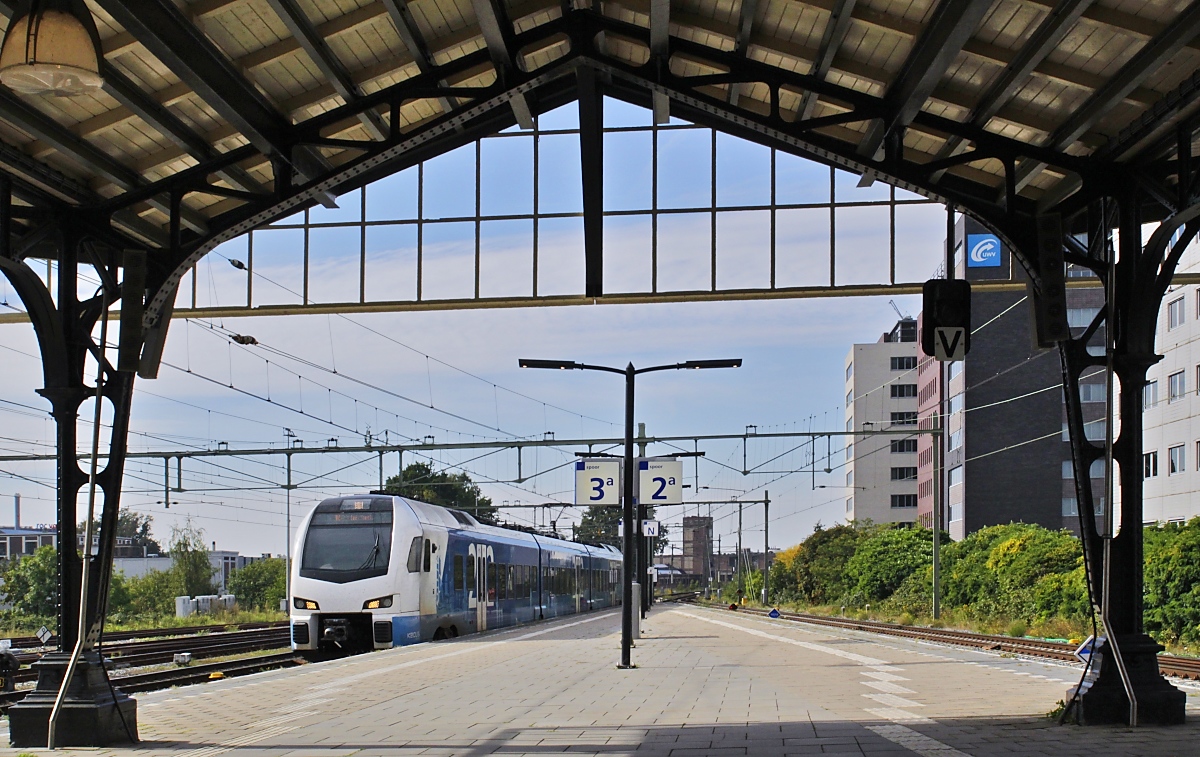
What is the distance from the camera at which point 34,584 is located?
4434cm

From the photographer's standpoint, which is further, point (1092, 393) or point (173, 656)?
point (1092, 393)

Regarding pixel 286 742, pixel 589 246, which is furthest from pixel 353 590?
pixel 286 742

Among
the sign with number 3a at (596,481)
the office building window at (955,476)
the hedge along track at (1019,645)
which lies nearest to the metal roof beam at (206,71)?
the hedge along track at (1019,645)

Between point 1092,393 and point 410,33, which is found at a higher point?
point 1092,393

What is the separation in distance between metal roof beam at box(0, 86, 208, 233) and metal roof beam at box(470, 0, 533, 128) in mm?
3453

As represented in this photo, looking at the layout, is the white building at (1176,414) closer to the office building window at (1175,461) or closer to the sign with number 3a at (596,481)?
Answer: the office building window at (1175,461)

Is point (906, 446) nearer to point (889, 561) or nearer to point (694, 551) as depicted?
point (889, 561)

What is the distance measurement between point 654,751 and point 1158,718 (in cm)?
430

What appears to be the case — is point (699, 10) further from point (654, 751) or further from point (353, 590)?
point (353, 590)

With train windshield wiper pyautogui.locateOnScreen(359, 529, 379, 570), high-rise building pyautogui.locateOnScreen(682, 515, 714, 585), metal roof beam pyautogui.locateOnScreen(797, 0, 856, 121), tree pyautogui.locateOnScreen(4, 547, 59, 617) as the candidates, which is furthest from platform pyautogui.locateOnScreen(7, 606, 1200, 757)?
high-rise building pyautogui.locateOnScreen(682, 515, 714, 585)

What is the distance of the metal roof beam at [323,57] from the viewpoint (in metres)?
10.1

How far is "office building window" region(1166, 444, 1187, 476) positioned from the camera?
47938 mm

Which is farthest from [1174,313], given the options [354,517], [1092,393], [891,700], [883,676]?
[891,700]

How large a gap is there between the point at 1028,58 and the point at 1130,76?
743mm
